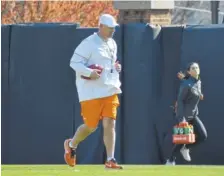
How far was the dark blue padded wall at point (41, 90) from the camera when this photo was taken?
17031 millimetres

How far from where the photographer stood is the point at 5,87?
56.7 ft

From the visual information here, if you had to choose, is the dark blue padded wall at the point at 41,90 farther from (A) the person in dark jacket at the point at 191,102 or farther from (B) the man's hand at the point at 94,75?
(B) the man's hand at the point at 94,75

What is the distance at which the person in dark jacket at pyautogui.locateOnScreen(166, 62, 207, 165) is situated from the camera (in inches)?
626

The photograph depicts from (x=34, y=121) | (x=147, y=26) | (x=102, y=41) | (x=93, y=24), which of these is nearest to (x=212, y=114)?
(x=147, y=26)

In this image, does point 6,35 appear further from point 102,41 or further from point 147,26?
point 102,41

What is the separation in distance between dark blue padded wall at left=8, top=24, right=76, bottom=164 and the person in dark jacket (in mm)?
2016

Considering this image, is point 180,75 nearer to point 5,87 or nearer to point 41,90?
point 41,90

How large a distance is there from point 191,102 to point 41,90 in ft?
8.73

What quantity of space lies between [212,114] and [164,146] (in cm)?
95

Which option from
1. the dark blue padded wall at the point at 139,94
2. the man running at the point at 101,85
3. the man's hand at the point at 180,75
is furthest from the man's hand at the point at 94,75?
the dark blue padded wall at the point at 139,94

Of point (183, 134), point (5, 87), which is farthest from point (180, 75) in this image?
point (5, 87)

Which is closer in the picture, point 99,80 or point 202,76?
point 99,80

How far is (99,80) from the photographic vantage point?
39.3ft

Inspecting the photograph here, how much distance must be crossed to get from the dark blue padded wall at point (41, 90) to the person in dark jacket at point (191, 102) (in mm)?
2016
